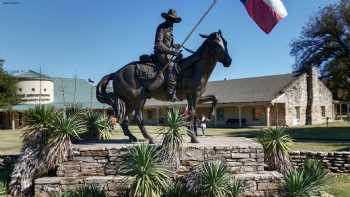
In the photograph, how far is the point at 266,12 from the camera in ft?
30.2

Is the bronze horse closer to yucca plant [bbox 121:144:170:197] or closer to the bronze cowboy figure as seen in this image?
the bronze cowboy figure

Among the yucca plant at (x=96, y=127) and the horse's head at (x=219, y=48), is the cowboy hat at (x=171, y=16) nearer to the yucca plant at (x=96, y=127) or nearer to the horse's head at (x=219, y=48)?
the horse's head at (x=219, y=48)

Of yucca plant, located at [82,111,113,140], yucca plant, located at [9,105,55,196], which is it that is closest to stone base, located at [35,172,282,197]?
yucca plant, located at [9,105,55,196]

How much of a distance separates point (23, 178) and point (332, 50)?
33.2 metres

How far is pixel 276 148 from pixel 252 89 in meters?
34.5

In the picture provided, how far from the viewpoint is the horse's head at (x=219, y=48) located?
9.49m

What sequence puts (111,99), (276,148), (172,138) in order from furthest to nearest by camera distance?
(111,99), (276,148), (172,138)

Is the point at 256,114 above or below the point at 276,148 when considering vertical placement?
above

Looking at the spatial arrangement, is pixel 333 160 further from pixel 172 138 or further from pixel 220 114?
pixel 220 114

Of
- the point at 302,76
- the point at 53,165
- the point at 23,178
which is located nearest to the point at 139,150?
the point at 53,165

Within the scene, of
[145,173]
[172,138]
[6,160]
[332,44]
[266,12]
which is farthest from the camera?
[332,44]

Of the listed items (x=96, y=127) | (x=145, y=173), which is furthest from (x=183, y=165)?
(x=96, y=127)

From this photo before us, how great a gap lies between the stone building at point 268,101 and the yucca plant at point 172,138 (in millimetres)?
31765

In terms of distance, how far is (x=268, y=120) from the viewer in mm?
40156
